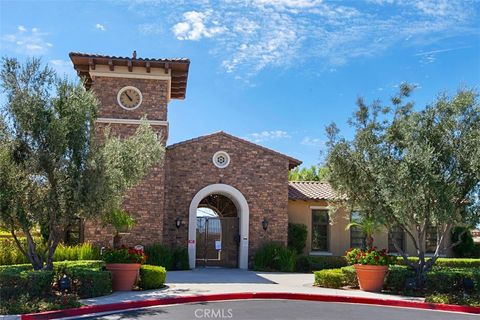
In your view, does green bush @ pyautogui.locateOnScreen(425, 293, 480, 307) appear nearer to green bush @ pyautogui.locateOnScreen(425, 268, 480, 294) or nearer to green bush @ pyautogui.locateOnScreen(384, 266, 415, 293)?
green bush @ pyautogui.locateOnScreen(425, 268, 480, 294)

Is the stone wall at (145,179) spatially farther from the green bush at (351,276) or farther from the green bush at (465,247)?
the green bush at (465,247)

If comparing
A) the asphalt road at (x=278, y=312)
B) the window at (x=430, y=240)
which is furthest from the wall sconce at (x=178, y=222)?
the window at (x=430, y=240)

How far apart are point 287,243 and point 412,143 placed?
9436 millimetres

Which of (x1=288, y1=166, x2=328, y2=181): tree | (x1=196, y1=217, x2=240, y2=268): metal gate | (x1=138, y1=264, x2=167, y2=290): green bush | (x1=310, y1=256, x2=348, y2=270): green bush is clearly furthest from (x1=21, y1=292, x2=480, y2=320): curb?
(x1=288, y1=166, x2=328, y2=181): tree

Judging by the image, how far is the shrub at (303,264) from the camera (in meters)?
21.8

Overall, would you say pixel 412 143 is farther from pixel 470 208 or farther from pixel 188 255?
pixel 188 255

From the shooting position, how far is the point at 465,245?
24.4 meters

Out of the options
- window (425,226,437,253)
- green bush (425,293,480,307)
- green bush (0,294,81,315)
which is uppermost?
window (425,226,437,253)

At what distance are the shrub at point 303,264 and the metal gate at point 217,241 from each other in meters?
2.67

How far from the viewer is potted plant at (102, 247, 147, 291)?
545 inches

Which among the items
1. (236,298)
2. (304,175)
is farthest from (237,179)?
(304,175)

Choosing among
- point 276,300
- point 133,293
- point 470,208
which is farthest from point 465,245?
point 133,293

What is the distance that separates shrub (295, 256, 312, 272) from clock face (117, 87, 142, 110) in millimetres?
9375

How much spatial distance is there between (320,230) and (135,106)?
10.4m
